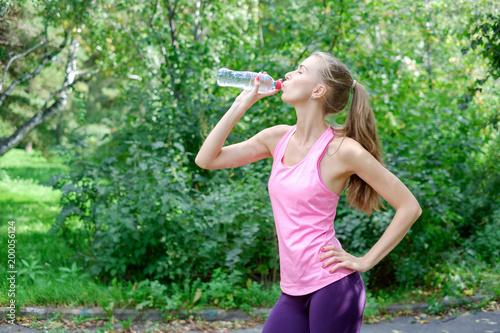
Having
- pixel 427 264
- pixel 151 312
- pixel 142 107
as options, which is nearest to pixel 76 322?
pixel 151 312

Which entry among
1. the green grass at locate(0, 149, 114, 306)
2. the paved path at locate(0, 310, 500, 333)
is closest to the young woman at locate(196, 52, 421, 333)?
the paved path at locate(0, 310, 500, 333)

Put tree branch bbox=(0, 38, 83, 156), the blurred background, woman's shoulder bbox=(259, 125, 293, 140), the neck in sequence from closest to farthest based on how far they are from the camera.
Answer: the neck
woman's shoulder bbox=(259, 125, 293, 140)
the blurred background
tree branch bbox=(0, 38, 83, 156)

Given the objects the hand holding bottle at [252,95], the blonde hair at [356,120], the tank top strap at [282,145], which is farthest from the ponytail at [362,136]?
the hand holding bottle at [252,95]

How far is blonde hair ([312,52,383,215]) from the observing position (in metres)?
2.30

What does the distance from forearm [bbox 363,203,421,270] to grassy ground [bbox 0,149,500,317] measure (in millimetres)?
3327

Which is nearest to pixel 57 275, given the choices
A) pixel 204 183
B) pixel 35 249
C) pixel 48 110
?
pixel 35 249

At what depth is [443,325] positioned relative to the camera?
5.25 m

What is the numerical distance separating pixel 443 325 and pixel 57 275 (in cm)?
425

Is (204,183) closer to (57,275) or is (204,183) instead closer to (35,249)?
(57,275)

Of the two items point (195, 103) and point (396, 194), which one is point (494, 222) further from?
point (396, 194)

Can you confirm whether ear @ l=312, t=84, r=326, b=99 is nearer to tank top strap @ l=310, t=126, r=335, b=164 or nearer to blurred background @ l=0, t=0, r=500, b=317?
tank top strap @ l=310, t=126, r=335, b=164

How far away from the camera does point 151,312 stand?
197 inches

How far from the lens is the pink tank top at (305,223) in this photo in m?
2.14

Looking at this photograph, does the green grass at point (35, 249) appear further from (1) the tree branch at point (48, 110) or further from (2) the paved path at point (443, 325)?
(2) the paved path at point (443, 325)
